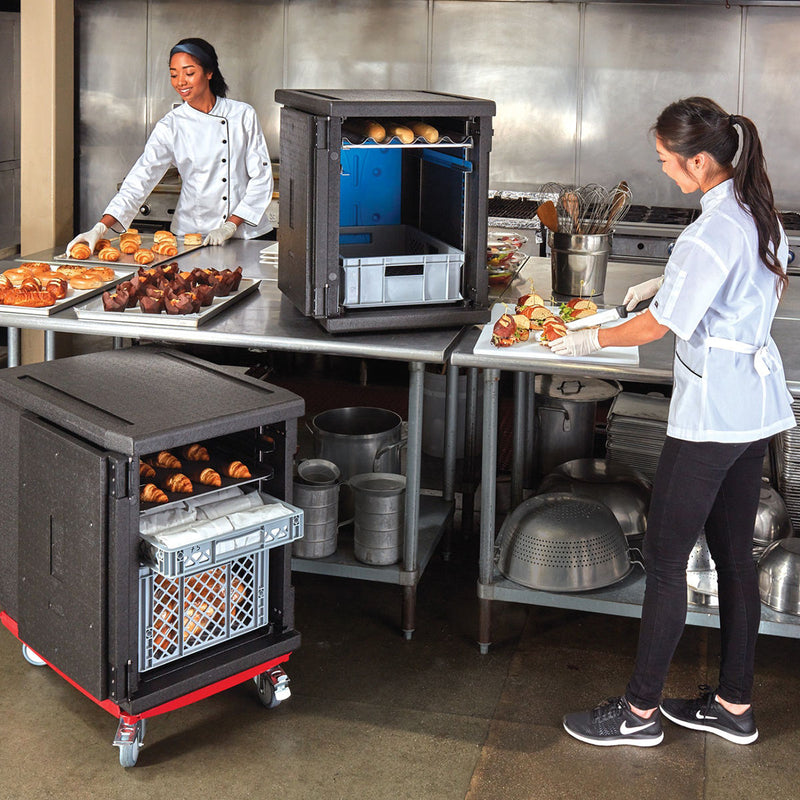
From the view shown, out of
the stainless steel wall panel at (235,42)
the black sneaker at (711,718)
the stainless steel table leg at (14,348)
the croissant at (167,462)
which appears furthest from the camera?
the stainless steel wall panel at (235,42)

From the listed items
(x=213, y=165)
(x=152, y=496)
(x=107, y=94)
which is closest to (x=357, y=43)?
(x=107, y=94)

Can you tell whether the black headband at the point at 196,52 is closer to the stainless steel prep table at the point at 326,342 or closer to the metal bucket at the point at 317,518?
the stainless steel prep table at the point at 326,342

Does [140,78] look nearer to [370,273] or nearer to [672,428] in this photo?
[370,273]

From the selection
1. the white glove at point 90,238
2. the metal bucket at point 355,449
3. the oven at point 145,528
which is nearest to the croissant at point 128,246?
the white glove at point 90,238

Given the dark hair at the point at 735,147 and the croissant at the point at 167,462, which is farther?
the croissant at the point at 167,462

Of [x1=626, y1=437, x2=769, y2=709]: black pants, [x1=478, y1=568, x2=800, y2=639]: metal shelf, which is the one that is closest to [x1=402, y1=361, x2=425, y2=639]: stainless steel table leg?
[x1=478, y1=568, x2=800, y2=639]: metal shelf

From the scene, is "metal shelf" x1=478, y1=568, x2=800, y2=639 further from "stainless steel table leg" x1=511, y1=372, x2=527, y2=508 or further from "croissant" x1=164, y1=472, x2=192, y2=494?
"croissant" x1=164, y1=472, x2=192, y2=494

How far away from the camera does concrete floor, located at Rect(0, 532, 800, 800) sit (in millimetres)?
2676

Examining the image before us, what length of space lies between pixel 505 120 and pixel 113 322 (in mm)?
3932

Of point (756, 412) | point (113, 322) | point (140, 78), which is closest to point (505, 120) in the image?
point (140, 78)

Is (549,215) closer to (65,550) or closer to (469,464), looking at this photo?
(469,464)

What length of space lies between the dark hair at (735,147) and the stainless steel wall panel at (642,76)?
12.9 feet

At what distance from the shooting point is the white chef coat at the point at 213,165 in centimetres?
459

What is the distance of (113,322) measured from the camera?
317 cm
